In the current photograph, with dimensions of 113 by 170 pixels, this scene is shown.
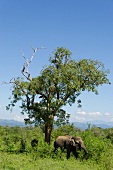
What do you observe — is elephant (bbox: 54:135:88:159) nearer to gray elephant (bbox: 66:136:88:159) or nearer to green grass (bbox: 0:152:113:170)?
gray elephant (bbox: 66:136:88:159)

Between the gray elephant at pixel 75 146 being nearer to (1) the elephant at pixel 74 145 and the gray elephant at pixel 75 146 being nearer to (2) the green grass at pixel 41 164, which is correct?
(1) the elephant at pixel 74 145

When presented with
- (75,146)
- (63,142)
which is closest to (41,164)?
(75,146)

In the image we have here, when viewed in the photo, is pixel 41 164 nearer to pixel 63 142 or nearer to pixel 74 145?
pixel 74 145

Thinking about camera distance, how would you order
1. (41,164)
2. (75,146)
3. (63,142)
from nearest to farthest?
(41,164) → (75,146) → (63,142)

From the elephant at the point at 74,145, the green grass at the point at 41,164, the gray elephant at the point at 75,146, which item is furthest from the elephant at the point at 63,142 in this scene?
the green grass at the point at 41,164

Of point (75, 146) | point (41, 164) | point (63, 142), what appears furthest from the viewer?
point (63, 142)

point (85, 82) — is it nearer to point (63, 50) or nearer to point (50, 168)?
point (63, 50)

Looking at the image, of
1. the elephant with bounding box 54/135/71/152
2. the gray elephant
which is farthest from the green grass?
the elephant with bounding box 54/135/71/152

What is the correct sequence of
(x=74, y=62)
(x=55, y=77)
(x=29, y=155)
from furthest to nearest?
(x=74, y=62) < (x=55, y=77) < (x=29, y=155)

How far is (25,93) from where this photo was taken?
25953mm

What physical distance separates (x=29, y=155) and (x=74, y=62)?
9.62 meters

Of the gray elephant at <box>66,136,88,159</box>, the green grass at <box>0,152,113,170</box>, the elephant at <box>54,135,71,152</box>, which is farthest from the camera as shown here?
the elephant at <box>54,135,71,152</box>

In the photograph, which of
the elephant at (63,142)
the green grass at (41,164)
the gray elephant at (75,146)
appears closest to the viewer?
the green grass at (41,164)

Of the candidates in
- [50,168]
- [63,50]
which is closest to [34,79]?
[63,50]
